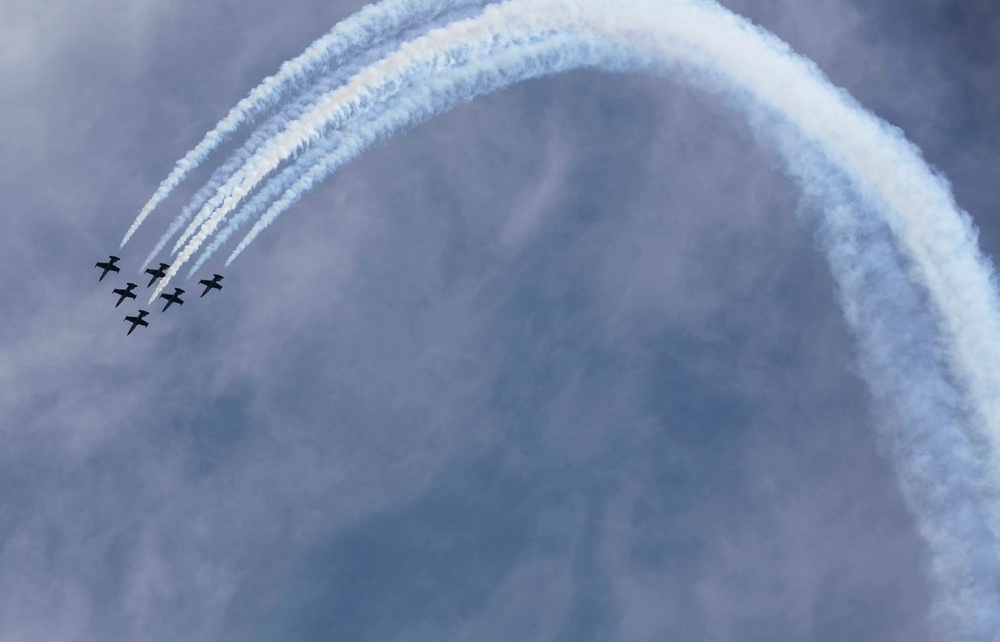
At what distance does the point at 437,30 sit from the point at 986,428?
3711 cm

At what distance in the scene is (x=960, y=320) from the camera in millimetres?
80250

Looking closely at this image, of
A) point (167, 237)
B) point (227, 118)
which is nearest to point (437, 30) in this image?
point (227, 118)

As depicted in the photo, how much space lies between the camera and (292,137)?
266 ft

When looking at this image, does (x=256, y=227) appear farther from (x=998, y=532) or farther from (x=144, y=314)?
(x=998, y=532)

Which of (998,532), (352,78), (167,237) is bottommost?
(998,532)

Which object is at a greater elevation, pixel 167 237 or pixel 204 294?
pixel 204 294

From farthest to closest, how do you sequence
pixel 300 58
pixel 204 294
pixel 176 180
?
1. pixel 204 294
2. pixel 176 180
3. pixel 300 58

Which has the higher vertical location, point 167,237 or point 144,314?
point 144,314

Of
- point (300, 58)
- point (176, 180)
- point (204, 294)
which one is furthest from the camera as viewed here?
point (204, 294)

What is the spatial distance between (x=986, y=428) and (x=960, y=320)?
6068 millimetres

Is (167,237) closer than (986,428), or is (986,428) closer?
(986,428)

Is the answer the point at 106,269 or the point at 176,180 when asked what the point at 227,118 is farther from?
the point at 106,269

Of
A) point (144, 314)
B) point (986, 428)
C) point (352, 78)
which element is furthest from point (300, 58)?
point (986, 428)

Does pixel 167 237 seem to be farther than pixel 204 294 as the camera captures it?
No
